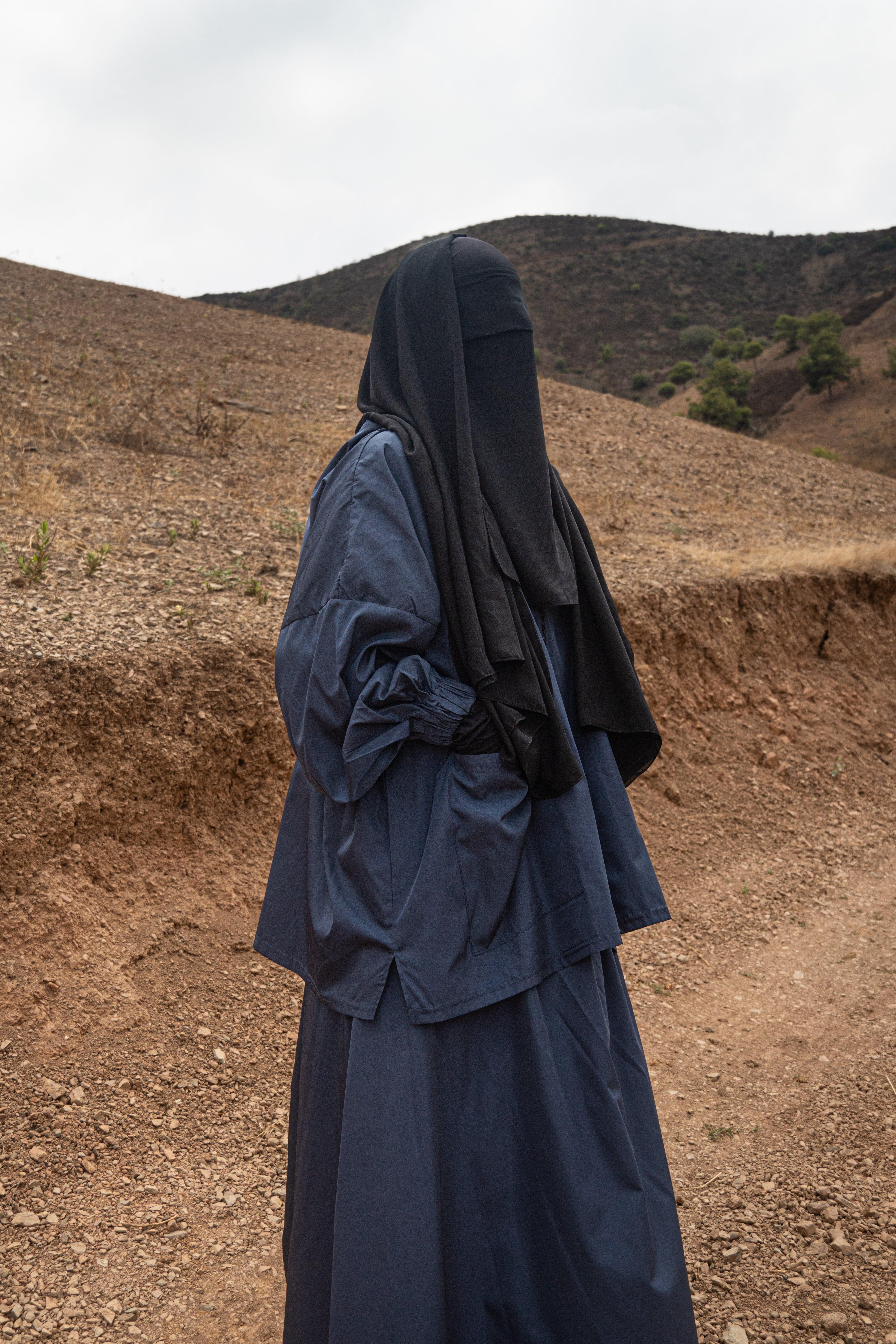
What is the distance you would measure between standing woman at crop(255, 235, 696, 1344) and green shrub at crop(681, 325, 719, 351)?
45163 millimetres

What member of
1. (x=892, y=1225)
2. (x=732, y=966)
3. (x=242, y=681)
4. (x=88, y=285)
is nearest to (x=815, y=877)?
(x=732, y=966)

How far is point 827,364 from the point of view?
31.4 m

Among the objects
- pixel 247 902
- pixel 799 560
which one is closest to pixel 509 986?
pixel 247 902

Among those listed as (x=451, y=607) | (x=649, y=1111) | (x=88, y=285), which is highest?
(x=88, y=285)

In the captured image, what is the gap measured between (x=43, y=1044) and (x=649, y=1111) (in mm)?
2165

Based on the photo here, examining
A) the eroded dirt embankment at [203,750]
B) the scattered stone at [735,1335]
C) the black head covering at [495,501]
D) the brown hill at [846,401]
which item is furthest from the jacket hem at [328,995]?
the brown hill at [846,401]

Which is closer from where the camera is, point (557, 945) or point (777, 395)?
point (557, 945)

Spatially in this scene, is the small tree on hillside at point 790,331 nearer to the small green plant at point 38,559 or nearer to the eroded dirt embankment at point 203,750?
the eroded dirt embankment at point 203,750

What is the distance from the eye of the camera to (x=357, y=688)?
153 centimetres

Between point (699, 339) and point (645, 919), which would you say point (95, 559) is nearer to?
point (645, 919)

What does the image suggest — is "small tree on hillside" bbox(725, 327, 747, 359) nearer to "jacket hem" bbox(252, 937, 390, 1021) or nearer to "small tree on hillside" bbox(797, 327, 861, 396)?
"small tree on hillside" bbox(797, 327, 861, 396)

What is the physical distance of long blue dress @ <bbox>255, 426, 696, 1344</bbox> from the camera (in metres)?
1.50

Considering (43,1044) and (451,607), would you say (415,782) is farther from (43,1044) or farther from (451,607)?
(43,1044)

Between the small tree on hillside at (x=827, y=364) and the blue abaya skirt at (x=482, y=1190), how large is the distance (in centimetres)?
3444
